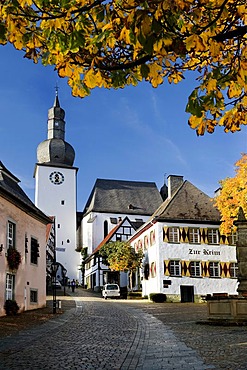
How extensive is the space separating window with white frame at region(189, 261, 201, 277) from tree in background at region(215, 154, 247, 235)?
3836 millimetres

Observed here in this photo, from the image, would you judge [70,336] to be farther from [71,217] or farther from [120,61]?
[71,217]

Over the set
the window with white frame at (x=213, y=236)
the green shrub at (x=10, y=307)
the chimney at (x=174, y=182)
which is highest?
the chimney at (x=174, y=182)

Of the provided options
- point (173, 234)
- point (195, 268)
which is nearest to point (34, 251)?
point (173, 234)

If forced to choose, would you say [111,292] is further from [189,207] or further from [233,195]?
[233,195]

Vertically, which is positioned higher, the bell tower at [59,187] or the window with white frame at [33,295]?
the bell tower at [59,187]

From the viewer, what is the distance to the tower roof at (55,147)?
82.2 m

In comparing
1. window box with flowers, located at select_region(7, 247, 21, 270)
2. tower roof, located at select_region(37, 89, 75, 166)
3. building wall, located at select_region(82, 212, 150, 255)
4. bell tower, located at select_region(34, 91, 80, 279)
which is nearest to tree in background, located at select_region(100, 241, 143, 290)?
building wall, located at select_region(82, 212, 150, 255)

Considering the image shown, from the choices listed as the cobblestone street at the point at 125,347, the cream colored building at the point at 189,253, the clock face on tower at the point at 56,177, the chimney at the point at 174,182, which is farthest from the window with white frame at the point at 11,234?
the clock face on tower at the point at 56,177

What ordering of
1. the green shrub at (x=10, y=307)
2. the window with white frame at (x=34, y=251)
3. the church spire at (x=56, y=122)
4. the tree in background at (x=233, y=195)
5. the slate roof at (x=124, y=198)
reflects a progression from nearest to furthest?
the green shrub at (x=10, y=307)
the window with white frame at (x=34, y=251)
the tree in background at (x=233, y=195)
the slate roof at (x=124, y=198)
the church spire at (x=56, y=122)

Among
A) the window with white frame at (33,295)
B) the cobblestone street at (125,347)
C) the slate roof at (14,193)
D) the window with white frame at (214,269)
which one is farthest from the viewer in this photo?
the window with white frame at (214,269)

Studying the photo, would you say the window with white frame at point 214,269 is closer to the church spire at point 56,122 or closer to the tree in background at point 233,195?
the tree in background at point 233,195

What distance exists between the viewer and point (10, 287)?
24031mm

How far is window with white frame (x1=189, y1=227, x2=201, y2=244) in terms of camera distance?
135 feet

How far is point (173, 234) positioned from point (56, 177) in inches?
1661
